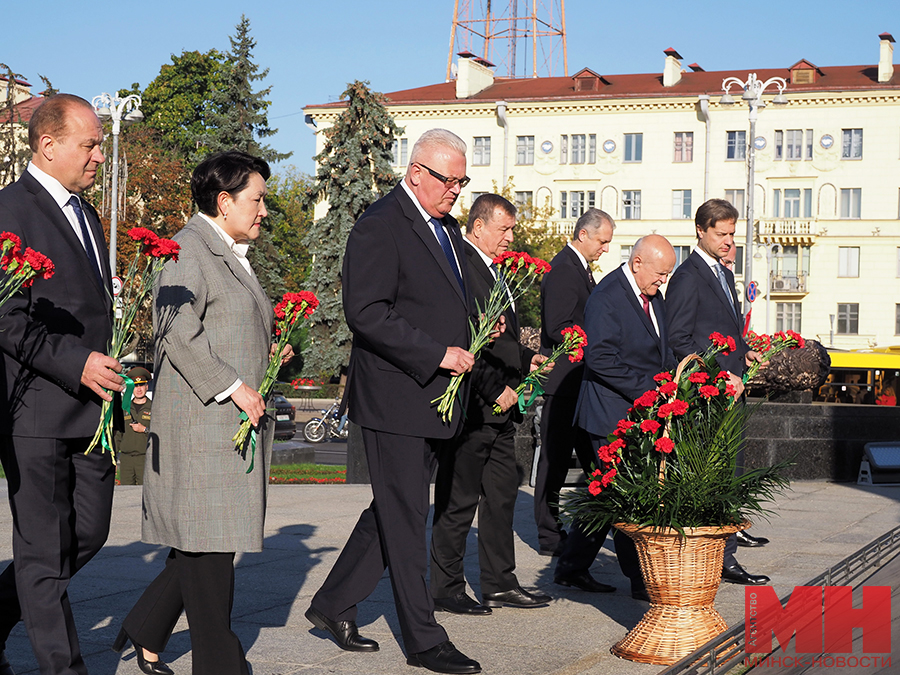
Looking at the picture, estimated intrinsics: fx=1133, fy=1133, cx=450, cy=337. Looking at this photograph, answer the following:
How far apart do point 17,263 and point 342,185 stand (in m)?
43.9

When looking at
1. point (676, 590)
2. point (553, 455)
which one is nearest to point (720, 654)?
point (676, 590)

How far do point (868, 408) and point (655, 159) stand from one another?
51.3 metres

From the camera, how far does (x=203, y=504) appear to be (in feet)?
13.5

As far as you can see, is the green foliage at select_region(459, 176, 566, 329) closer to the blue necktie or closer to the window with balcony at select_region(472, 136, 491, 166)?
the window with balcony at select_region(472, 136, 491, 166)

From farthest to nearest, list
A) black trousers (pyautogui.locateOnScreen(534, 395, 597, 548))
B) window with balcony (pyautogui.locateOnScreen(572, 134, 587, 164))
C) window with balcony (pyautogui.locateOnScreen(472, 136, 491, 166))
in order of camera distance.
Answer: window with balcony (pyautogui.locateOnScreen(472, 136, 491, 166))
window with balcony (pyautogui.locateOnScreen(572, 134, 587, 164))
black trousers (pyautogui.locateOnScreen(534, 395, 597, 548))

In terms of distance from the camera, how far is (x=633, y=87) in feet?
215

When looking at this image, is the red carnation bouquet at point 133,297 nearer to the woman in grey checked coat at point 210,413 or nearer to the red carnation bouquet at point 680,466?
the woman in grey checked coat at point 210,413

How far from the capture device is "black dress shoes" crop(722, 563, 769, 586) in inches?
268

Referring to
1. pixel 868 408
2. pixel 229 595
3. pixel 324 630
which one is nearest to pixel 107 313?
pixel 229 595

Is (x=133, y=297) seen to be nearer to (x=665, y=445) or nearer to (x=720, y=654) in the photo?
(x=665, y=445)

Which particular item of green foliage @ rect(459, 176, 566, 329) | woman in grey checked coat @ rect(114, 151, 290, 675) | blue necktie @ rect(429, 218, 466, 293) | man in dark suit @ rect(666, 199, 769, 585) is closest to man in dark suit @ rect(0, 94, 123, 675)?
woman in grey checked coat @ rect(114, 151, 290, 675)

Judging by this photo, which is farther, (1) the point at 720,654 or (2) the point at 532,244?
(2) the point at 532,244

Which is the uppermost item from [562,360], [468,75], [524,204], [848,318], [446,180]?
[468,75]

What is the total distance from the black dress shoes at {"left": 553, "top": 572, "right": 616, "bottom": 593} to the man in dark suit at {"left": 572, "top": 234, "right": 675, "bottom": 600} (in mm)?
247
